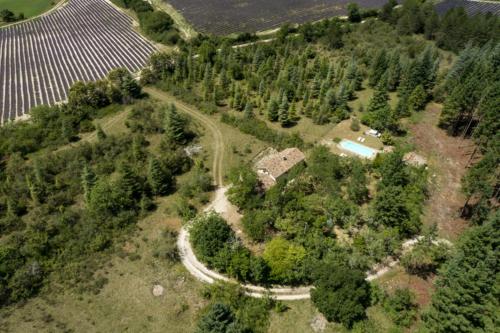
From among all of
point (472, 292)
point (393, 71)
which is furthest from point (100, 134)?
point (393, 71)

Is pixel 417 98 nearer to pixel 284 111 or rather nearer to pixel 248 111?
pixel 284 111

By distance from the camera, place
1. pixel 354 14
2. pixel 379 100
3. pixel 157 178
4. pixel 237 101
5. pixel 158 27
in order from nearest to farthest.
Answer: pixel 157 178 < pixel 379 100 < pixel 237 101 < pixel 158 27 < pixel 354 14

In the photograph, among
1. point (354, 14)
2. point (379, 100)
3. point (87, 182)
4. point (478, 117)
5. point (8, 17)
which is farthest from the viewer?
point (8, 17)

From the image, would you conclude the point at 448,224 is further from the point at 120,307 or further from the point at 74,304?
the point at 74,304

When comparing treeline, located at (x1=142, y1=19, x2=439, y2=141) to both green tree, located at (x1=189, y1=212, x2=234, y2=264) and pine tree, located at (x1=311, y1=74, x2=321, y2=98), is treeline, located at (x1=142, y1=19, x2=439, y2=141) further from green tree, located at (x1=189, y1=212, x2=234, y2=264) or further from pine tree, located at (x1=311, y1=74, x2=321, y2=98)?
green tree, located at (x1=189, y1=212, x2=234, y2=264)

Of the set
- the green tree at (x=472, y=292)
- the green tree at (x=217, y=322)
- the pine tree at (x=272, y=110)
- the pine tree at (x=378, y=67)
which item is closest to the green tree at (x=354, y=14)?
the pine tree at (x=378, y=67)

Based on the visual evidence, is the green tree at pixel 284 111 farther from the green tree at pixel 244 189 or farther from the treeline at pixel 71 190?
the green tree at pixel 244 189
